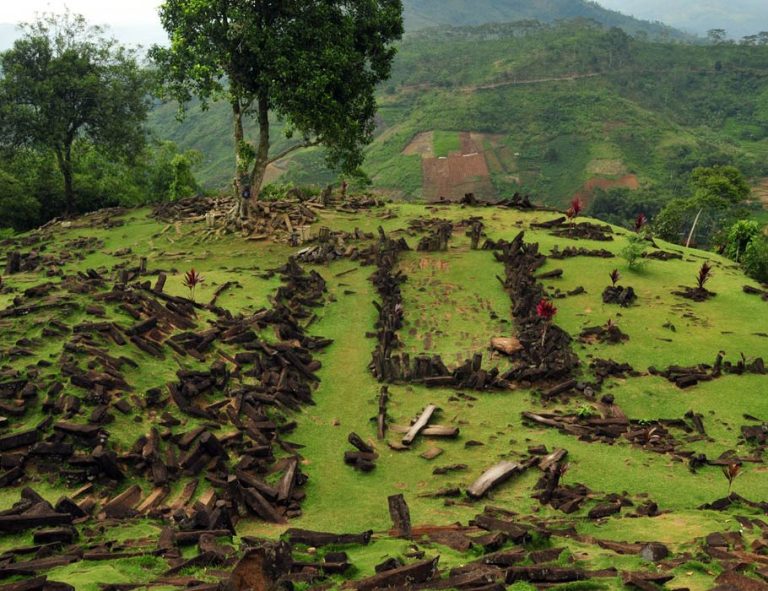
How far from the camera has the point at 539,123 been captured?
133 metres

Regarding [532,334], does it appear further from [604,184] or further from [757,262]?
[604,184]

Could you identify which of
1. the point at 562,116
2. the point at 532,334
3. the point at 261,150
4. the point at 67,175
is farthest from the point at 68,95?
the point at 562,116

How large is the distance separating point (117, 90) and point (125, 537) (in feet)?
119

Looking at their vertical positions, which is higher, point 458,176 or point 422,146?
point 422,146

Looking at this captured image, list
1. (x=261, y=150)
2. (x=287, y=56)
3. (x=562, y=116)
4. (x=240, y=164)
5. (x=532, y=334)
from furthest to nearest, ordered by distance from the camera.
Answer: (x=562, y=116) → (x=261, y=150) → (x=240, y=164) → (x=287, y=56) → (x=532, y=334)

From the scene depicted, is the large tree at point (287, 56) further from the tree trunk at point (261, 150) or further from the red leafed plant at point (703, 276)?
the red leafed plant at point (703, 276)

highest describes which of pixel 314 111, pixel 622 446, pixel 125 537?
pixel 314 111

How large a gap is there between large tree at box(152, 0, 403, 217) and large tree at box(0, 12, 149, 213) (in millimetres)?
10341

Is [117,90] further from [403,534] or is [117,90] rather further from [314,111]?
[403,534]

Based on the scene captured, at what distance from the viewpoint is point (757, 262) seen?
28.8 meters

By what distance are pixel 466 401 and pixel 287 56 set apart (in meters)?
19.2

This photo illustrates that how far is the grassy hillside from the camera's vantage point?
117 metres

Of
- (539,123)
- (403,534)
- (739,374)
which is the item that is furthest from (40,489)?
(539,123)

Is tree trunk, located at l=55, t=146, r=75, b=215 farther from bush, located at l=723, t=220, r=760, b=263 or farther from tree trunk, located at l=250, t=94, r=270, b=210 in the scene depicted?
bush, located at l=723, t=220, r=760, b=263
